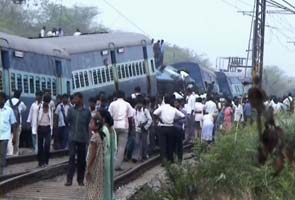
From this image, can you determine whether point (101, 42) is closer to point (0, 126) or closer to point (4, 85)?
point (4, 85)

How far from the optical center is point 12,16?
73.8m

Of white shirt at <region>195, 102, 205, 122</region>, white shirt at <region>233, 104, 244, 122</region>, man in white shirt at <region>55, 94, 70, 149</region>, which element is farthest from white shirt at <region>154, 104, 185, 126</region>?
white shirt at <region>233, 104, 244, 122</region>

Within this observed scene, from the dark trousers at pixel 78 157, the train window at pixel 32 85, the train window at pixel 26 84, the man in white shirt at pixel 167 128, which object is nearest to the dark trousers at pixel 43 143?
the dark trousers at pixel 78 157

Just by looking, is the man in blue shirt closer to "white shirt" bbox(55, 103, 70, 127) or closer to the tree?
"white shirt" bbox(55, 103, 70, 127)

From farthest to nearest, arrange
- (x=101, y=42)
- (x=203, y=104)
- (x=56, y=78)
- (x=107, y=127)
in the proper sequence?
(x=101, y=42), (x=203, y=104), (x=56, y=78), (x=107, y=127)

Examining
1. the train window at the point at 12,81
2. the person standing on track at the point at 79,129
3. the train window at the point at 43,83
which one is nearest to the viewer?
the person standing on track at the point at 79,129

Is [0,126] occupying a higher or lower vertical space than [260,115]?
lower

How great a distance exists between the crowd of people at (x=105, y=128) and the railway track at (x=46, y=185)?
362 mm

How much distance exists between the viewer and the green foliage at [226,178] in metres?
9.09

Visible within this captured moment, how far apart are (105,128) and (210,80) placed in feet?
109

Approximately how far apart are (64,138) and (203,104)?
5.15 m

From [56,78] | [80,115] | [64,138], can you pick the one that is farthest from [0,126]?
[56,78]

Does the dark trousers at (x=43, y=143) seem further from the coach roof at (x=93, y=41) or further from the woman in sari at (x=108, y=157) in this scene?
the coach roof at (x=93, y=41)

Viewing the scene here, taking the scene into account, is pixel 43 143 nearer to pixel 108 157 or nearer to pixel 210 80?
pixel 108 157
